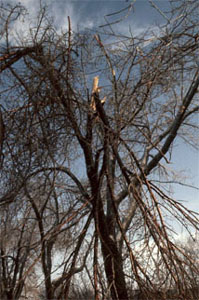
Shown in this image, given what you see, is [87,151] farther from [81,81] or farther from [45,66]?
[45,66]

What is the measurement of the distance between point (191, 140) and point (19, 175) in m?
3.53

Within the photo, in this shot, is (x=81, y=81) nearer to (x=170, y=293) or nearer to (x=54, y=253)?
(x=170, y=293)

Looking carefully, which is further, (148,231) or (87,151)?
(87,151)

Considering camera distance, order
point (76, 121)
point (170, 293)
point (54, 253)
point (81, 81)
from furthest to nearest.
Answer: point (54, 253) → point (81, 81) → point (76, 121) → point (170, 293)

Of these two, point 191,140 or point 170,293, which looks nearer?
point 170,293

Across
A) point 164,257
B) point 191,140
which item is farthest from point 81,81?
point 191,140

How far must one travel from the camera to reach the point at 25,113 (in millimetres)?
1890

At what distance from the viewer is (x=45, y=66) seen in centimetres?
180

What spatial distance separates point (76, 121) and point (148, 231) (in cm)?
84

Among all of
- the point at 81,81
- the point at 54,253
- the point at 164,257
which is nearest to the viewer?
the point at 164,257

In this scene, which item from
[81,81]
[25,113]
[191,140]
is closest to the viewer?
[25,113]

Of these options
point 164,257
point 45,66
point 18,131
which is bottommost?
point 164,257

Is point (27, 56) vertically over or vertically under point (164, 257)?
over

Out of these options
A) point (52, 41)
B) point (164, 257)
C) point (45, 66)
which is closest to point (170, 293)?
point (164, 257)
